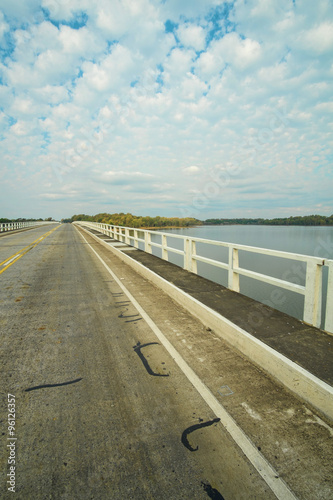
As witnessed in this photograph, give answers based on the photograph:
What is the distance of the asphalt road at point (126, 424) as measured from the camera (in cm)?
196

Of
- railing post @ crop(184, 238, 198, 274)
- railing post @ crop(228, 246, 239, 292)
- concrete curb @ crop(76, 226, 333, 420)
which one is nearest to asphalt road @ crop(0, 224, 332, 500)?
concrete curb @ crop(76, 226, 333, 420)

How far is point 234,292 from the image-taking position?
22.0ft

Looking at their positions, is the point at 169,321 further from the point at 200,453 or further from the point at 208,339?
the point at 200,453

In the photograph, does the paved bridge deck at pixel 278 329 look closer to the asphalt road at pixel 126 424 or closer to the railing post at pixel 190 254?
the asphalt road at pixel 126 424

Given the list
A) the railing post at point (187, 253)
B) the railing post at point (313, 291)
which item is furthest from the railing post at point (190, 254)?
the railing post at point (313, 291)

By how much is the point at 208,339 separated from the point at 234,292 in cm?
260

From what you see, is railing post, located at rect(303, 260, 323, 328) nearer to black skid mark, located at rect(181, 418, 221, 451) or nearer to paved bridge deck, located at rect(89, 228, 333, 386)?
paved bridge deck, located at rect(89, 228, 333, 386)

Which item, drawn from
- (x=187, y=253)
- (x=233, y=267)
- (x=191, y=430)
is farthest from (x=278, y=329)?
(x=187, y=253)

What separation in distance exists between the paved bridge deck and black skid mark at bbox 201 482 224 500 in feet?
5.90

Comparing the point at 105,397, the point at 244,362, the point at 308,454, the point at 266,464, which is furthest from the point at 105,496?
the point at 244,362

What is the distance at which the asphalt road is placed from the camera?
6.44 ft

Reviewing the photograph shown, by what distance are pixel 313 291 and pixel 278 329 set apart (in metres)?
0.86

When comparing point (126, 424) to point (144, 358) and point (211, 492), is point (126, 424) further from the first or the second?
point (144, 358)

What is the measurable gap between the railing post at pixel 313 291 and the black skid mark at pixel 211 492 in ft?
11.0
